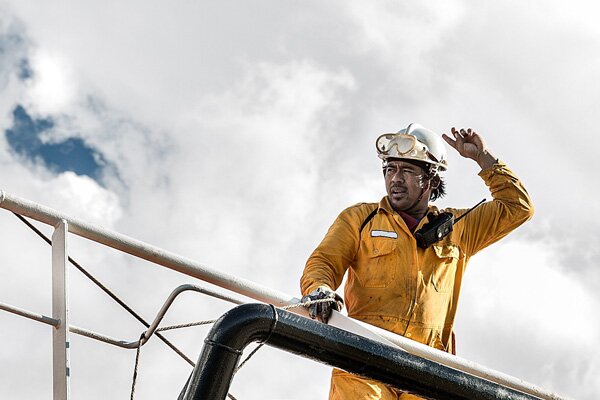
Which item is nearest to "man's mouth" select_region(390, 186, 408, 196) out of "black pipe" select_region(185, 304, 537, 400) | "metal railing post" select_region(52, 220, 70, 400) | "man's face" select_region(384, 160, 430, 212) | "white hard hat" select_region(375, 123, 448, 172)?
"man's face" select_region(384, 160, 430, 212)

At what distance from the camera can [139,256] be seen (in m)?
3.10

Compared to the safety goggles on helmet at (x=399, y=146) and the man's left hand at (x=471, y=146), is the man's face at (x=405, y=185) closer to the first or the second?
the safety goggles on helmet at (x=399, y=146)

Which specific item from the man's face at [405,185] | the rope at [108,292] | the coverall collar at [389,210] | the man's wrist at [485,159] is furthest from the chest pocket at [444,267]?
the rope at [108,292]

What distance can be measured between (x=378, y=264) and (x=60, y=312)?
2058 millimetres

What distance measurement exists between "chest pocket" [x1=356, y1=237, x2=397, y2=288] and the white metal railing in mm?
921

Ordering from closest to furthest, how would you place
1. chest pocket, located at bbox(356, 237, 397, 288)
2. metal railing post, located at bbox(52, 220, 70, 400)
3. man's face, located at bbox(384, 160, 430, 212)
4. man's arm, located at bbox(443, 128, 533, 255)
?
1. metal railing post, located at bbox(52, 220, 70, 400)
2. chest pocket, located at bbox(356, 237, 397, 288)
3. man's face, located at bbox(384, 160, 430, 212)
4. man's arm, located at bbox(443, 128, 533, 255)

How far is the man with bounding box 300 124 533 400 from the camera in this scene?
436 cm

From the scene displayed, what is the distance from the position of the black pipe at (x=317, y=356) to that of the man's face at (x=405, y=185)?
11.6 ft

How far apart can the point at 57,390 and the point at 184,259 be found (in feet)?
2.39

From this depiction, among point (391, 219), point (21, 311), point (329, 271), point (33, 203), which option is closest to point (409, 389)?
point (21, 311)

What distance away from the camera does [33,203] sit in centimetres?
288

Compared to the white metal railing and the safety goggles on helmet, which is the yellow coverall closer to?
the safety goggles on helmet

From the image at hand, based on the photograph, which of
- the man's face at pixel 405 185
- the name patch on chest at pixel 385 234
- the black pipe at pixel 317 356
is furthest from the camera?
the man's face at pixel 405 185

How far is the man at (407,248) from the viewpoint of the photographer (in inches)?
171
